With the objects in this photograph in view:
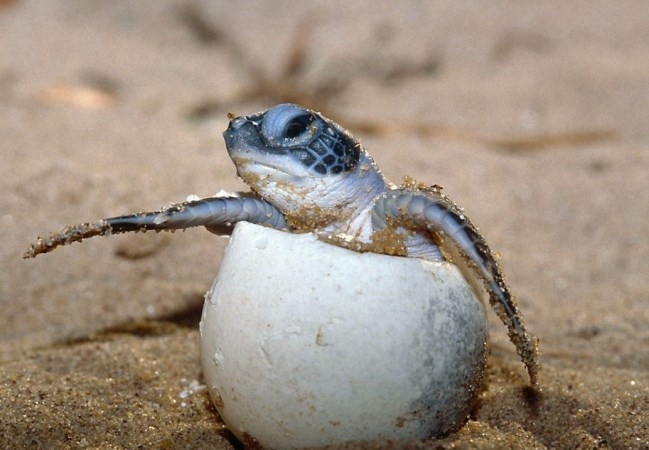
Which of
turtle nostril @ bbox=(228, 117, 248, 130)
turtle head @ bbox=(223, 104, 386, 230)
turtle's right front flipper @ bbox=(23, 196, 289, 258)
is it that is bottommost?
turtle's right front flipper @ bbox=(23, 196, 289, 258)

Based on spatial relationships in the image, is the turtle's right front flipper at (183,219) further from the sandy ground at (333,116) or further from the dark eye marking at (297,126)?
the sandy ground at (333,116)

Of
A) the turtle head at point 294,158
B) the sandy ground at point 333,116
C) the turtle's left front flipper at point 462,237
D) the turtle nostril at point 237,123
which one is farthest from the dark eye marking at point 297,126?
the sandy ground at point 333,116

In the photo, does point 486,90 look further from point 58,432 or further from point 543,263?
point 58,432

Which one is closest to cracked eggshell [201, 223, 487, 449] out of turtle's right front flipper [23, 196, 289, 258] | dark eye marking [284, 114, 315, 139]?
turtle's right front flipper [23, 196, 289, 258]

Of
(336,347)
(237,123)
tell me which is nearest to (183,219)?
(237,123)

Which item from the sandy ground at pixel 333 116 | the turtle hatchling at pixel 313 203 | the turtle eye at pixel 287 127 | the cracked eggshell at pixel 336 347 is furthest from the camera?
the sandy ground at pixel 333 116

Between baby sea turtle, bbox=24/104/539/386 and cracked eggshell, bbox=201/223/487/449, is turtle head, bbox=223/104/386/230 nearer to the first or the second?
baby sea turtle, bbox=24/104/539/386

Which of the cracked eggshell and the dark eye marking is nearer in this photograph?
the cracked eggshell

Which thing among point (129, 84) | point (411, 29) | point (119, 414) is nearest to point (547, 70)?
point (411, 29)
